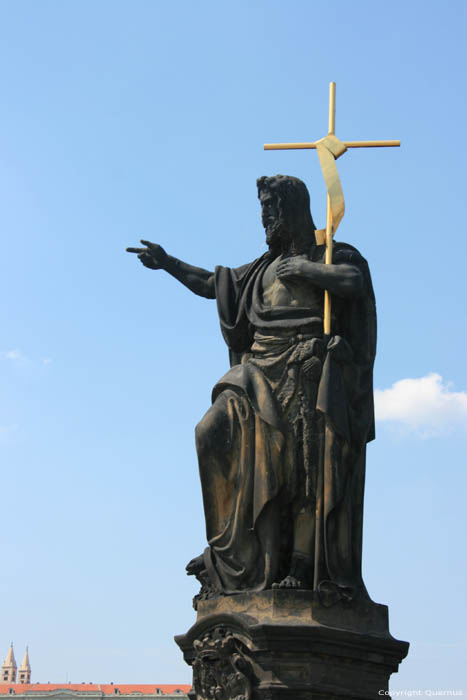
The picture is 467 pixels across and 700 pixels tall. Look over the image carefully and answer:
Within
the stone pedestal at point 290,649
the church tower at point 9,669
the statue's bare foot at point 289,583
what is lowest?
the stone pedestal at point 290,649

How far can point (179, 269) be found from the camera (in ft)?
40.9

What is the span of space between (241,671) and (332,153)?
207 inches

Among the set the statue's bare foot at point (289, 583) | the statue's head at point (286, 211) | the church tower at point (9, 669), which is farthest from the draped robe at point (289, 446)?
the church tower at point (9, 669)

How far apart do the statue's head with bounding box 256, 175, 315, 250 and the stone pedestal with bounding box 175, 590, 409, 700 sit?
3.71 meters

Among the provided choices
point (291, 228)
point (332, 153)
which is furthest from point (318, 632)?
point (332, 153)

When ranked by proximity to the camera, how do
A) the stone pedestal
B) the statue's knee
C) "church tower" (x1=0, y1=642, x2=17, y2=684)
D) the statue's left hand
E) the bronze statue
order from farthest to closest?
"church tower" (x1=0, y1=642, x2=17, y2=684), the statue's left hand, the statue's knee, the bronze statue, the stone pedestal

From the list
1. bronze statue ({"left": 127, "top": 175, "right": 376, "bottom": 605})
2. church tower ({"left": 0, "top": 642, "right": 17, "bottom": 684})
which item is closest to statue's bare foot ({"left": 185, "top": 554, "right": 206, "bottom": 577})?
bronze statue ({"left": 127, "top": 175, "right": 376, "bottom": 605})

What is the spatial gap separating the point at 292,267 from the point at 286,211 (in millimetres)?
693

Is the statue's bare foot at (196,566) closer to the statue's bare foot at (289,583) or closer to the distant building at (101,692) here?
the statue's bare foot at (289,583)

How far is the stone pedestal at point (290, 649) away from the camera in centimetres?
980

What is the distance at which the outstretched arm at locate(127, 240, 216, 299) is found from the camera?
1237 centimetres

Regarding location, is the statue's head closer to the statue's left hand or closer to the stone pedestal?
the statue's left hand

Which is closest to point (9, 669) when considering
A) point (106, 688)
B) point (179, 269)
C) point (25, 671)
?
point (25, 671)

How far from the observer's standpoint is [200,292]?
12406mm
